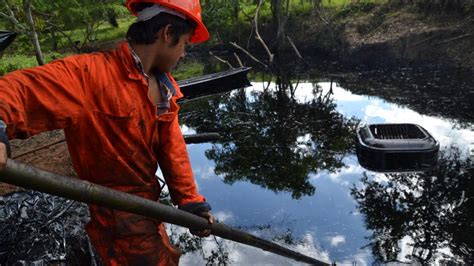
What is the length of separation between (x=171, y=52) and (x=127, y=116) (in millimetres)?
460

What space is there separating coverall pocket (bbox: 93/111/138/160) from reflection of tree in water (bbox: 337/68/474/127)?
1111cm

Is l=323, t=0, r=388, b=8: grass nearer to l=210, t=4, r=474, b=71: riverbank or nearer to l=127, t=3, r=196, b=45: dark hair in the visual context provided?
l=210, t=4, r=474, b=71: riverbank

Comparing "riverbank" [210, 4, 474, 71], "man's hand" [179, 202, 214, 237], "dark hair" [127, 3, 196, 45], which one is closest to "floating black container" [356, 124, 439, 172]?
"man's hand" [179, 202, 214, 237]

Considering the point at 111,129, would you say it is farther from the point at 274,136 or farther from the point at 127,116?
the point at 274,136

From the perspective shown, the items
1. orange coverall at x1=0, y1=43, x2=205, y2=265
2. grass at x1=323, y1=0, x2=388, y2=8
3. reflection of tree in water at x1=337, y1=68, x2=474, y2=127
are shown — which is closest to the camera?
orange coverall at x1=0, y1=43, x2=205, y2=265

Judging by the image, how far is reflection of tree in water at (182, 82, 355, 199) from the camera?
28.8 feet

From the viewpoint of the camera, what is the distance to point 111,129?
1.96 metres

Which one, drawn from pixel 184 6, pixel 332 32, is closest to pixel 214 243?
pixel 184 6

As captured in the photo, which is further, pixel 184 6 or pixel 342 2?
pixel 342 2

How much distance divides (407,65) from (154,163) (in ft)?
59.2

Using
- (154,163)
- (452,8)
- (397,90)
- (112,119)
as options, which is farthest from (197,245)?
(452,8)

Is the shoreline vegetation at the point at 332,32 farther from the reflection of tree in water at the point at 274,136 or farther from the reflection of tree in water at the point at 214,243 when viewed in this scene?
the reflection of tree in water at the point at 214,243

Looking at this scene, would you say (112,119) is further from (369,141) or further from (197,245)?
(369,141)

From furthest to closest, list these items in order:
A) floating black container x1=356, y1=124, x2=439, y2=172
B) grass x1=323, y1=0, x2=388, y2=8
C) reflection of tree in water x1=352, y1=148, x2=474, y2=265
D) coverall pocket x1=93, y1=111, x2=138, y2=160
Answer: grass x1=323, y1=0, x2=388, y2=8 → floating black container x1=356, y1=124, x2=439, y2=172 → reflection of tree in water x1=352, y1=148, x2=474, y2=265 → coverall pocket x1=93, y1=111, x2=138, y2=160
